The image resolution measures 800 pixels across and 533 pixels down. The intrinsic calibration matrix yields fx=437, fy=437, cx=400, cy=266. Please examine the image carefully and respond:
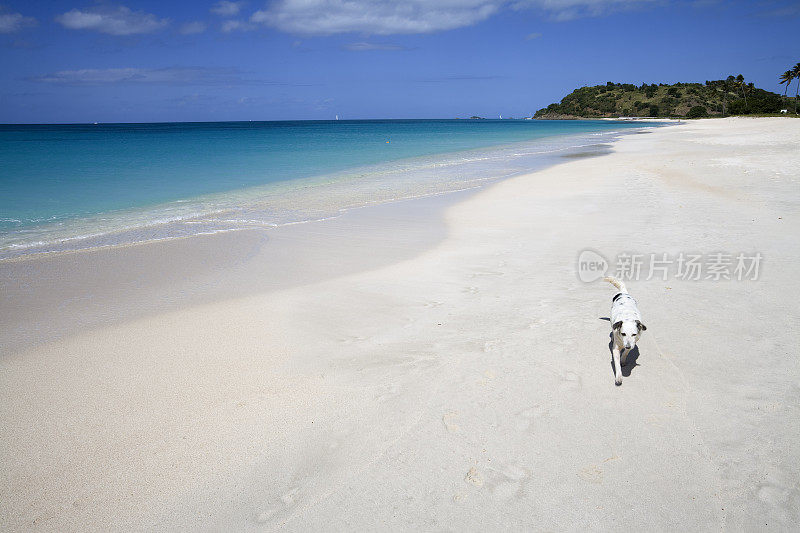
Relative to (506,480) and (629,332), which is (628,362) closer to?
(629,332)

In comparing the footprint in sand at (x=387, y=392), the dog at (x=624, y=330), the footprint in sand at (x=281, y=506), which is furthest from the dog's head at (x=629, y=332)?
the footprint in sand at (x=281, y=506)

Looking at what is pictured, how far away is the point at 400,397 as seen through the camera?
3.87m

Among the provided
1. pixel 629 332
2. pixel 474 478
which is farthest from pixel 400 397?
pixel 629 332

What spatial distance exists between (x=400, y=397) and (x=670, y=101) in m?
158

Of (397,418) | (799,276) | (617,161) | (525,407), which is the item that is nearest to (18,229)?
(397,418)

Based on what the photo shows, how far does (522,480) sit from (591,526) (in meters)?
0.48

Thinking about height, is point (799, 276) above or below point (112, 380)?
above

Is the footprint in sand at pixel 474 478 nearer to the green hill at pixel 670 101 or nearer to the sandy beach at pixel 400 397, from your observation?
the sandy beach at pixel 400 397

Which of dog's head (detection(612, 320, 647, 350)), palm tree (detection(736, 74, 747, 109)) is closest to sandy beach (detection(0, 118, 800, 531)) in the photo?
dog's head (detection(612, 320, 647, 350))

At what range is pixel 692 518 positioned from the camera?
2.68 meters

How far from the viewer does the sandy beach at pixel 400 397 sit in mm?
2842

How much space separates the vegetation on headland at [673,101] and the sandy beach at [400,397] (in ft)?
312

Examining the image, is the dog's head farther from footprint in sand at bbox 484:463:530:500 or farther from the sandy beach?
footprint in sand at bbox 484:463:530:500

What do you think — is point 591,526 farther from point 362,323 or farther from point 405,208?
point 405,208
